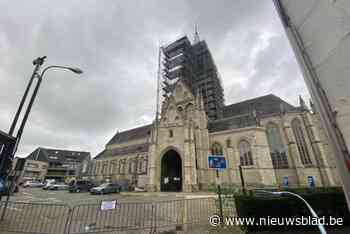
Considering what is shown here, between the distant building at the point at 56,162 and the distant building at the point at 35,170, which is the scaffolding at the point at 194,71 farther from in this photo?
the distant building at the point at 35,170

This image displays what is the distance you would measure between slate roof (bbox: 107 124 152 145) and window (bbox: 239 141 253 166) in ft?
65.9

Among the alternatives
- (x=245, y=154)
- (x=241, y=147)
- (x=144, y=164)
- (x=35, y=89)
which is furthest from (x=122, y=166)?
(x=35, y=89)

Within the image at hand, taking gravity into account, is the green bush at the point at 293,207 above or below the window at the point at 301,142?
below

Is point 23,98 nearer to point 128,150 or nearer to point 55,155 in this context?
point 128,150

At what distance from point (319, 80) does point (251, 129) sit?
21737 millimetres

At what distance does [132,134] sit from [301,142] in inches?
1303

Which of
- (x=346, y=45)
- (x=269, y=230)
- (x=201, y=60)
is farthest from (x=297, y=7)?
(x=201, y=60)

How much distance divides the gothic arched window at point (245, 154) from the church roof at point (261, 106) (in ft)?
19.3

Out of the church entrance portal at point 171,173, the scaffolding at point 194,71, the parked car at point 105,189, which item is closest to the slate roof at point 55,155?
the parked car at point 105,189

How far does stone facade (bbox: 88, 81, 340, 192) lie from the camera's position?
19.1 metres

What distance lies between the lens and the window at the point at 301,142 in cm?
1957

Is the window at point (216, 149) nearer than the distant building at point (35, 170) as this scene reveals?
Yes

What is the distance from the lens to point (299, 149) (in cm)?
2019

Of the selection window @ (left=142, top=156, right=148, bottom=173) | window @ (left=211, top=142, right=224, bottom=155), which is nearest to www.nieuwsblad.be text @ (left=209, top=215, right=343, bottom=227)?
window @ (left=211, top=142, right=224, bottom=155)
